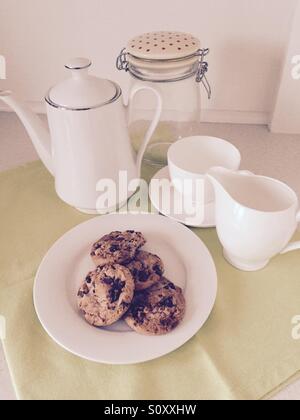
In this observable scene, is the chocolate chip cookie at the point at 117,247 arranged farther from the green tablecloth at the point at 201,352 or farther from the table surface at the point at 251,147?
the table surface at the point at 251,147

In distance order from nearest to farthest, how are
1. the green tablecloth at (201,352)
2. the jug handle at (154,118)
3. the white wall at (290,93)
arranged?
the green tablecloth at (201,352) < the jug handle at (154,118) < the white wall at (290,93)

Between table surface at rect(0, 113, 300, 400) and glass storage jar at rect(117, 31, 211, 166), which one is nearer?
glass storage jar at rect(117, 31, 211, 166)

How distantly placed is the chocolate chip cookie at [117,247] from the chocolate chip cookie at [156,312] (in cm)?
6

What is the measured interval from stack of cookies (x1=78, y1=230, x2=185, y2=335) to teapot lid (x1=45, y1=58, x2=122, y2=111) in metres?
0.19

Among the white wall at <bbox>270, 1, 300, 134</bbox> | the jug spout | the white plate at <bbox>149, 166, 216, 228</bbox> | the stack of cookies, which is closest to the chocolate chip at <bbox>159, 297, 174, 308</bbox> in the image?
the stack of cookies

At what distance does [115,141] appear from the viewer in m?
0.54

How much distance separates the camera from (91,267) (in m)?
0.51

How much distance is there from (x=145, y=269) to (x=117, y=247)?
5 cm

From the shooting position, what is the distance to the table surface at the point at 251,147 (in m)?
0.73

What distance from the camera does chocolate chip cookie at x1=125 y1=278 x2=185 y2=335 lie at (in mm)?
424

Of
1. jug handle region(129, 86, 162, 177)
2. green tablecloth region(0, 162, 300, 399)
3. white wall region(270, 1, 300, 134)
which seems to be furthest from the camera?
white wall region(270, 1, 300, 134)

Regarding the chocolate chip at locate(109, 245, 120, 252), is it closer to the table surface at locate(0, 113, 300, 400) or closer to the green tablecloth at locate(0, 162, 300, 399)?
the green tablecloth at locate(0, 162, 300, 399)

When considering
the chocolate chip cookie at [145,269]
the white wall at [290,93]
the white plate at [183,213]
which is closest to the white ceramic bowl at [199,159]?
the white plate at [183,213]
